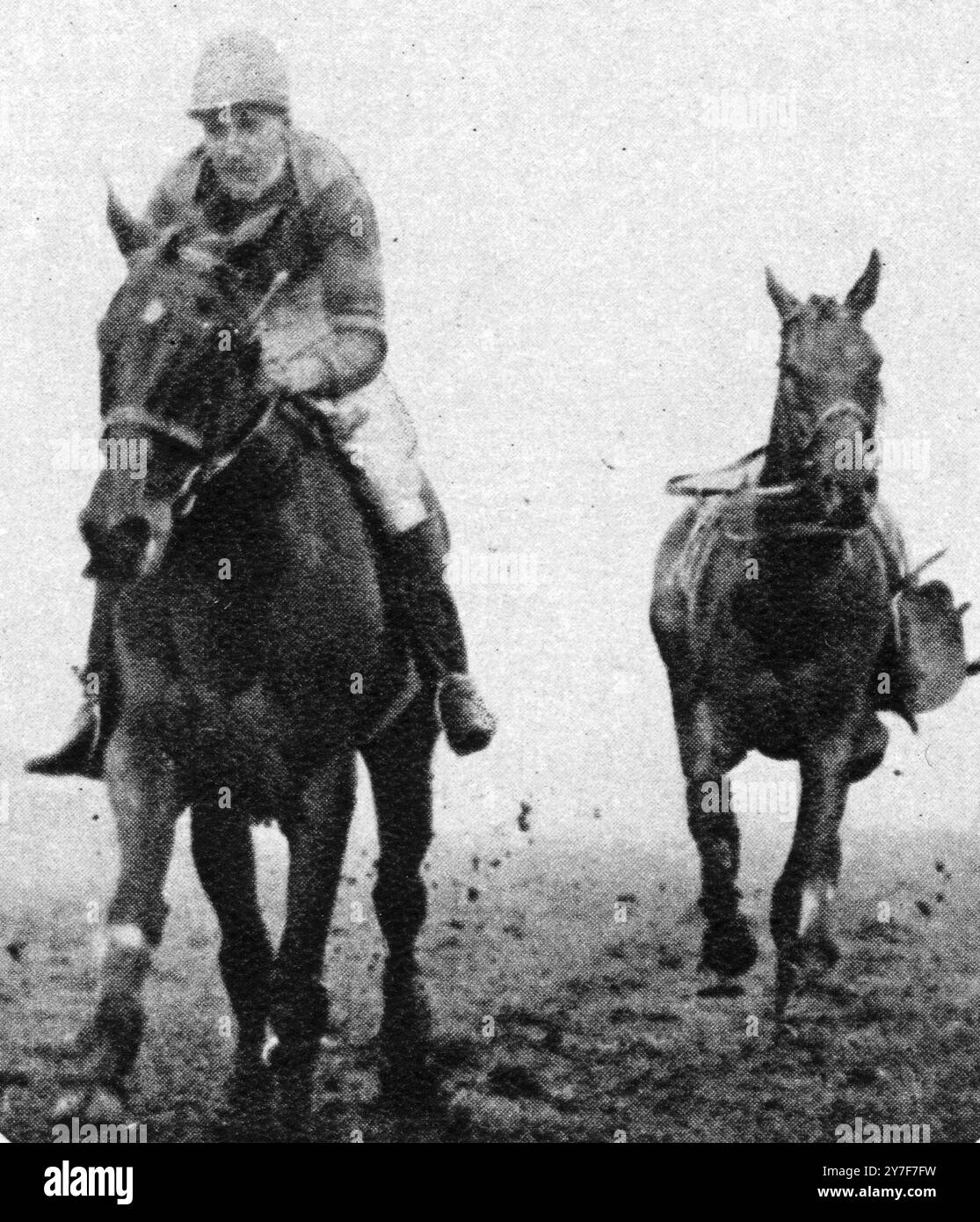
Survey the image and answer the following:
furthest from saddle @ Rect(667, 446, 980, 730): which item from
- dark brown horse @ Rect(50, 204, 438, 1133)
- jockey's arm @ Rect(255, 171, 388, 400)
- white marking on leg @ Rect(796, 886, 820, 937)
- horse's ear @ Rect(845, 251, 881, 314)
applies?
jockey's arm @ Rect(255, 171, 388, 400)

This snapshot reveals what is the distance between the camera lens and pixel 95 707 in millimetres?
7008

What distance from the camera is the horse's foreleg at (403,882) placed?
25.0 ft

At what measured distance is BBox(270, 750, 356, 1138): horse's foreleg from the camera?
699 cm

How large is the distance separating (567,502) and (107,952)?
239cm

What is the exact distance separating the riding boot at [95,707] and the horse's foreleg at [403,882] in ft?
3.36

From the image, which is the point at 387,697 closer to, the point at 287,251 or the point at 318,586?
the point at 318,586

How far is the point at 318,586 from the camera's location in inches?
273

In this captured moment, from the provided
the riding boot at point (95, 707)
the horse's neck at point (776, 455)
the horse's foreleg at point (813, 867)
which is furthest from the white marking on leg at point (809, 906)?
the riding boot at point (95, 707)

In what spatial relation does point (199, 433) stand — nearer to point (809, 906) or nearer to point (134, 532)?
point (134, 532)

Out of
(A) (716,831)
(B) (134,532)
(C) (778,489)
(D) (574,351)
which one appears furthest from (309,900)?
(D) (574,351)


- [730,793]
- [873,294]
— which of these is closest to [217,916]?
[730,793]

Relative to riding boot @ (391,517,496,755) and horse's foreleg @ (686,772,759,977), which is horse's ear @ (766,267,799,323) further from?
horse's foreleg @ (686,772,759,977)

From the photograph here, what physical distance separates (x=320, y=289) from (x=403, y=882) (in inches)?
82.5

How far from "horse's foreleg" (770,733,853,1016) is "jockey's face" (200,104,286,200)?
2.77 metres
